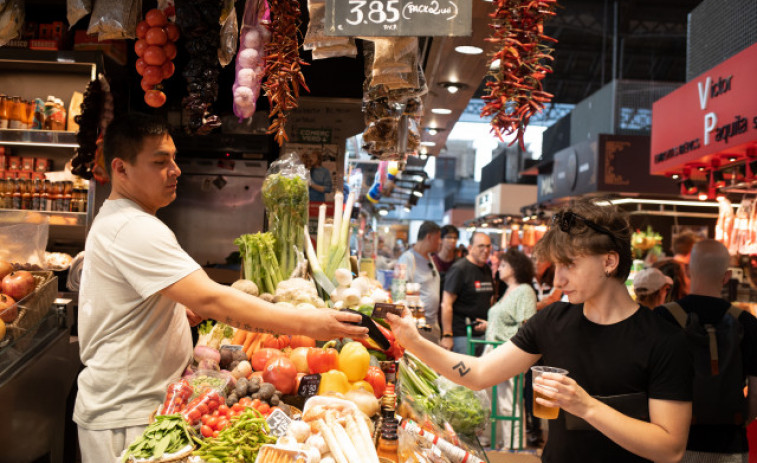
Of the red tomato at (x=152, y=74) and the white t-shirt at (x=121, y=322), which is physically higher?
the red tomato at (x=152, y=74)

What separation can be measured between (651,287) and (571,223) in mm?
3268

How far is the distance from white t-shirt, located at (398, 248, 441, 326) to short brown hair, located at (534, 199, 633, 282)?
19.4 ft

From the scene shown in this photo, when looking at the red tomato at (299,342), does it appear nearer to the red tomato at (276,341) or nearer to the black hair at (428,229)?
the red tomato at (276,341)

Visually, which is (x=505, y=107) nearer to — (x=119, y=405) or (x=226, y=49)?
(x=226, y=49)

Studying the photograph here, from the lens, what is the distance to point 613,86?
15.3m

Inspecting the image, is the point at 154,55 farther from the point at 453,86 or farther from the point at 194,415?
the point at 453,86

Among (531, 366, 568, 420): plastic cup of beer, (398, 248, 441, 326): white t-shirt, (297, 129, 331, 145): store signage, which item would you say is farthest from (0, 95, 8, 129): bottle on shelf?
(531, 366, 568, 420): plastic cup of beer

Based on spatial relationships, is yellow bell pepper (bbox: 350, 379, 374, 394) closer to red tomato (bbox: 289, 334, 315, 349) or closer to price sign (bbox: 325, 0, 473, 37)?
red tomato (bbox: 289, 334, 315, 349)

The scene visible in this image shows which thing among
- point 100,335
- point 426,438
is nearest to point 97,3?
point 100,335

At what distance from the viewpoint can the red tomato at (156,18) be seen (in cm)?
340

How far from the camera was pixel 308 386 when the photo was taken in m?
2.57

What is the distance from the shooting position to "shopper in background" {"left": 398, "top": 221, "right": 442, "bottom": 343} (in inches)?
330

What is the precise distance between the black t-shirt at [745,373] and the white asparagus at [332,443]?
2.49 m

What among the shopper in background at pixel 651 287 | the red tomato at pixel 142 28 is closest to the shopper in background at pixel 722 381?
the shopper in background at pixel 651 287
